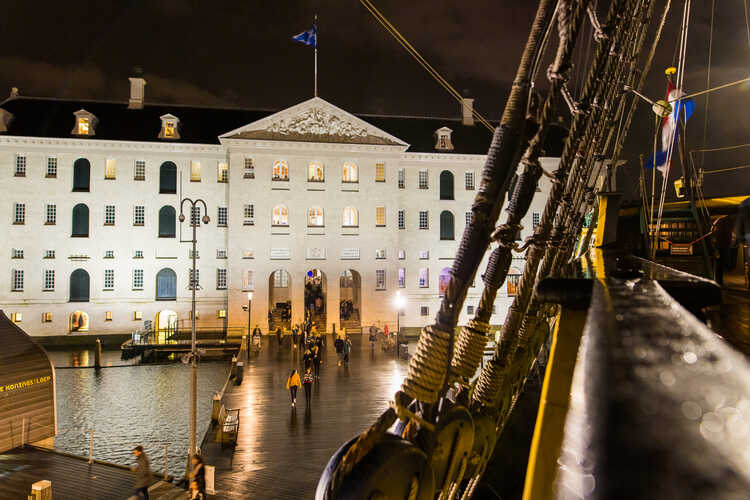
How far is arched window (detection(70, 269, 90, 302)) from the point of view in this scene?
37750 mm

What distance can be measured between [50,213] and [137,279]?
323 inches

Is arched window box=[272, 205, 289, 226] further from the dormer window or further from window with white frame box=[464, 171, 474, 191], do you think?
window with white frame box=[464, 171, 474, 191]

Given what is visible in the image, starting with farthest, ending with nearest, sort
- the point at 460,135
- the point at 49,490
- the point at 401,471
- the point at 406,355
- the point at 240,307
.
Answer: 1. the point at 460,135
2. the point at 240,307
3. the point at 406,355
4. the point at 49,490
5. the point at 401,471

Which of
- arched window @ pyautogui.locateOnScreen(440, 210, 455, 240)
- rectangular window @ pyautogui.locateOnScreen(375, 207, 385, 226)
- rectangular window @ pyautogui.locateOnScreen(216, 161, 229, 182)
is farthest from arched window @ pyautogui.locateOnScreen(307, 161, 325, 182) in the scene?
arched window @ pyautogui.locateOnScreen(440, 210, 455, 240)

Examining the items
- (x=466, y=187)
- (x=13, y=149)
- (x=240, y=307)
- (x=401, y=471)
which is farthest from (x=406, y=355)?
(x=13, y=149)

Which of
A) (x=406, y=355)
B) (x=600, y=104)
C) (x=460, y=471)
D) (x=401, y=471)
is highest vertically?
(x=600, y=104)

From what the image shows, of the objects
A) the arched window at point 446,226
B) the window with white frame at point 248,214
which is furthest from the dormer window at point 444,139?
the window with white frame at point 248,214

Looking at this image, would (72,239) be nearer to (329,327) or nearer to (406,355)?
(329,327)

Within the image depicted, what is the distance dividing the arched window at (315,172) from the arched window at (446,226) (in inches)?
429

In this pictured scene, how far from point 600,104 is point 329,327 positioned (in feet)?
114

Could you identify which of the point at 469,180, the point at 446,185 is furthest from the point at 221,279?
the point at 469,180

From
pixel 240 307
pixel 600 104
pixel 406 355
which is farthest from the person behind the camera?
pixel 240 307

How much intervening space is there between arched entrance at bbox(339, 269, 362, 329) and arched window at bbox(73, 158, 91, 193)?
21.6 metres

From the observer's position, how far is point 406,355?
2856 centimetres
